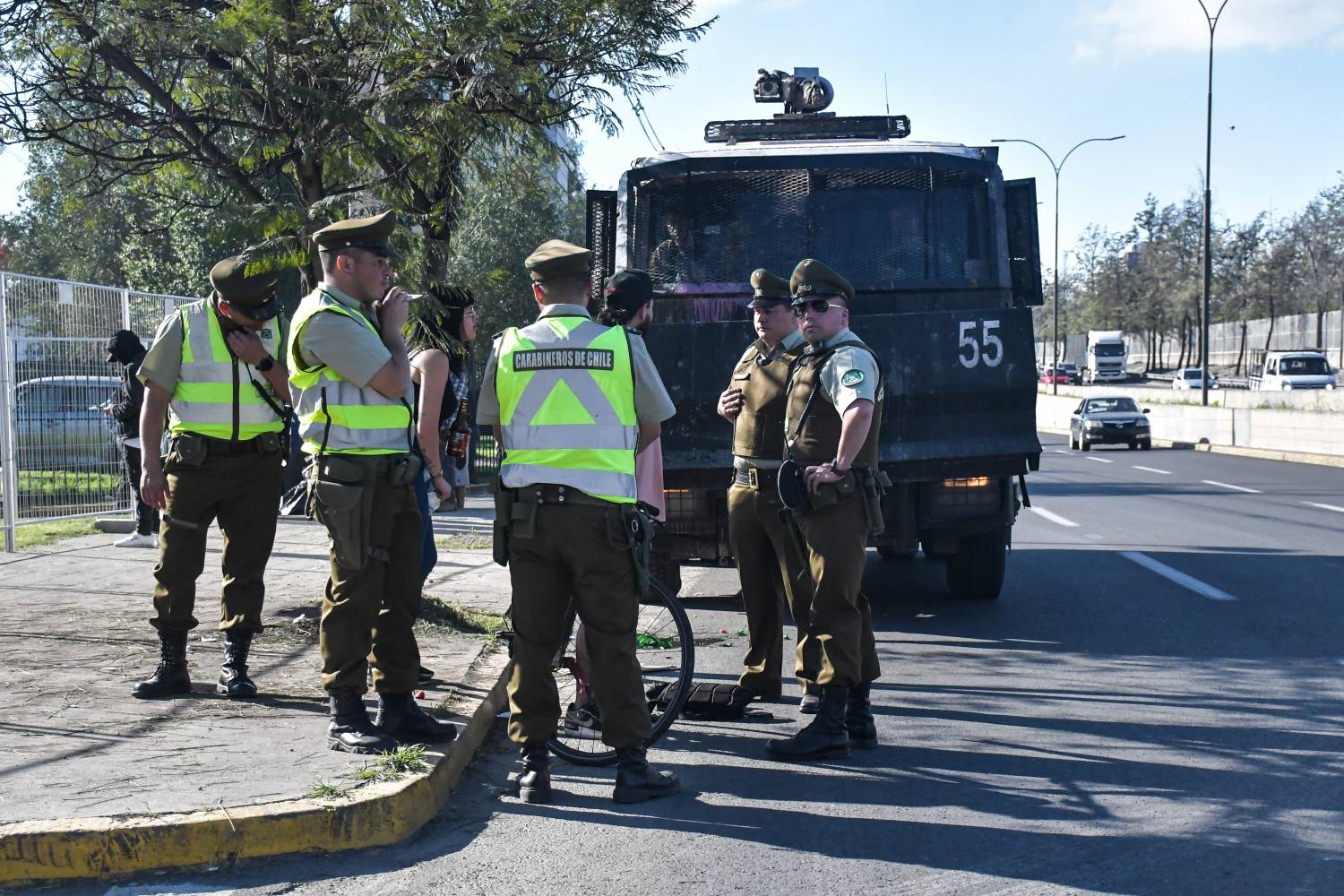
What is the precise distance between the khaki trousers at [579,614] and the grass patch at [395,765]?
35 cm

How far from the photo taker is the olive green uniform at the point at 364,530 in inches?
203

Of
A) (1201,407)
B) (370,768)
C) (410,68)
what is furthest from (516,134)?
(1201,407)

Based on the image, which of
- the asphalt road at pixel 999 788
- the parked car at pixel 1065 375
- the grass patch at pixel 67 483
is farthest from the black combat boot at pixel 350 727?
the parked car at pixel 1065 375

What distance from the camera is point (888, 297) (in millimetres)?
9227

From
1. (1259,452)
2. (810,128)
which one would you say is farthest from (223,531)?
(1259,452)

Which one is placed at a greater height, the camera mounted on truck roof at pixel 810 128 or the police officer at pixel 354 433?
the camera mounted on truck roof at pixel 810 128

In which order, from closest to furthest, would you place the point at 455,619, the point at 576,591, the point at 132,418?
the point at 576,591 → the point at 455,619 → the point at 132,418

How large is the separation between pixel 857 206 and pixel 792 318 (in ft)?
10.5

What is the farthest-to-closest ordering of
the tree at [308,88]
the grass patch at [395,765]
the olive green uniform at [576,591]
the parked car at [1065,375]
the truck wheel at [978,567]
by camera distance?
1. the parked car at [1065,375]
2. the truck wheel at [978,567]
3. the tree at [308,88]
4. the olive green uniform at [576,591]
5. the grass patch at [395,765]

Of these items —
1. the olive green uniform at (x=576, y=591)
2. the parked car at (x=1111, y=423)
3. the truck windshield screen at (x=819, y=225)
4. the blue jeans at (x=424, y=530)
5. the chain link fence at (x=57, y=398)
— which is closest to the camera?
the olive green uniform at (x=576, y=591)

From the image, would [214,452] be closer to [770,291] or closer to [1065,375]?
[770,291]

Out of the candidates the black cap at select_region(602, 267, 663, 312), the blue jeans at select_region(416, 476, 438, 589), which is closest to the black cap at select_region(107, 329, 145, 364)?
the blue jeans at select_region(416, 476, 438, 589)

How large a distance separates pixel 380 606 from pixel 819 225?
487 cm

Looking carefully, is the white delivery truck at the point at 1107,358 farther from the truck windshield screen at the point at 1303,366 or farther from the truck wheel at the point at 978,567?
the truck wheel at the point at 978,567
